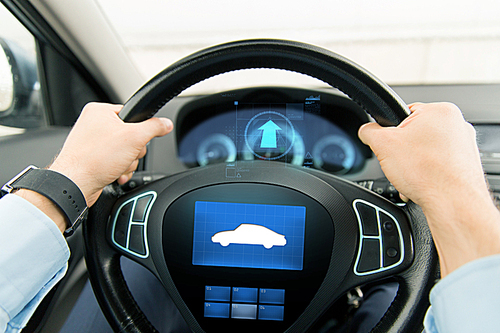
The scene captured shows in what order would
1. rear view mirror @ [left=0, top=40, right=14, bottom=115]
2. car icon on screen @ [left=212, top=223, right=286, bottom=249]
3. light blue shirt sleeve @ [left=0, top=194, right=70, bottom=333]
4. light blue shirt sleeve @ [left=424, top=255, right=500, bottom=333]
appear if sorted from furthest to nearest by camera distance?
1. rear view mirror @ [left=0, top=40, right=14, bottom=115]
2. car icon on screen @ [left=212, top=223, right=286, bottom=249]
3. light blue shirt sleeve @ [left=0, top=194, right=70, bottom=333]
4. light blue shirt sleeve @ [left=424, top=255, right=500, bottom=333]

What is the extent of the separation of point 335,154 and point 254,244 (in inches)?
21.4

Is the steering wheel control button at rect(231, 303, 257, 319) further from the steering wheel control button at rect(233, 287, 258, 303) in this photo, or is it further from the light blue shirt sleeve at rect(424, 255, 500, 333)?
the light blue shirt sleeve at rect(424, 255, 500, 333)

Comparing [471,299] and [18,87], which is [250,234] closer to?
[471,299]

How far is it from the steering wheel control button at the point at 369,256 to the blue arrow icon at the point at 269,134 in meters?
0.37

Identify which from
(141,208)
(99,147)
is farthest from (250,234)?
(99,147)

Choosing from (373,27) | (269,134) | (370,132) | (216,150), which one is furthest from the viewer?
(373,27)

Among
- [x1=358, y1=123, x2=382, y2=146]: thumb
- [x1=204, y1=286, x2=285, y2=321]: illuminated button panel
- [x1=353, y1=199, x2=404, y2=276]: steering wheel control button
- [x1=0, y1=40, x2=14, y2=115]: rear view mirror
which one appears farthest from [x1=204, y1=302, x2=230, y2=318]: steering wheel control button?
[x1=0, y1=40, x2=14, y2=115]: rear view mirror

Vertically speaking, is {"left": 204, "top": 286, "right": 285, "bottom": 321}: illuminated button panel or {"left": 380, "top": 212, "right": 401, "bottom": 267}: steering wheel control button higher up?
{"left": 380, "top": 212, "right": 401, "bottom": 267}: steering wheel control button

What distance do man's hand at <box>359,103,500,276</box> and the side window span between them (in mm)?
1267

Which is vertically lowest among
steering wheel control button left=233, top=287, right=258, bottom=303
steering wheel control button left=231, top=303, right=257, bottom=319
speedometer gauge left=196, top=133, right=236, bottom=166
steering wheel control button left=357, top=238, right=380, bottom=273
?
steering wheel control button left=231, top=303, right=257, bottom=319

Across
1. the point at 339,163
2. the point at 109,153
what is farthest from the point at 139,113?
the point at 339,163

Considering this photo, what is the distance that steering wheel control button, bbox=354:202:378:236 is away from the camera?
768mm

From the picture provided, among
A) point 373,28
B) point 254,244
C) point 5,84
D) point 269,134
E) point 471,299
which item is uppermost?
point 373,28

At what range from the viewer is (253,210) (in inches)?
32.7
